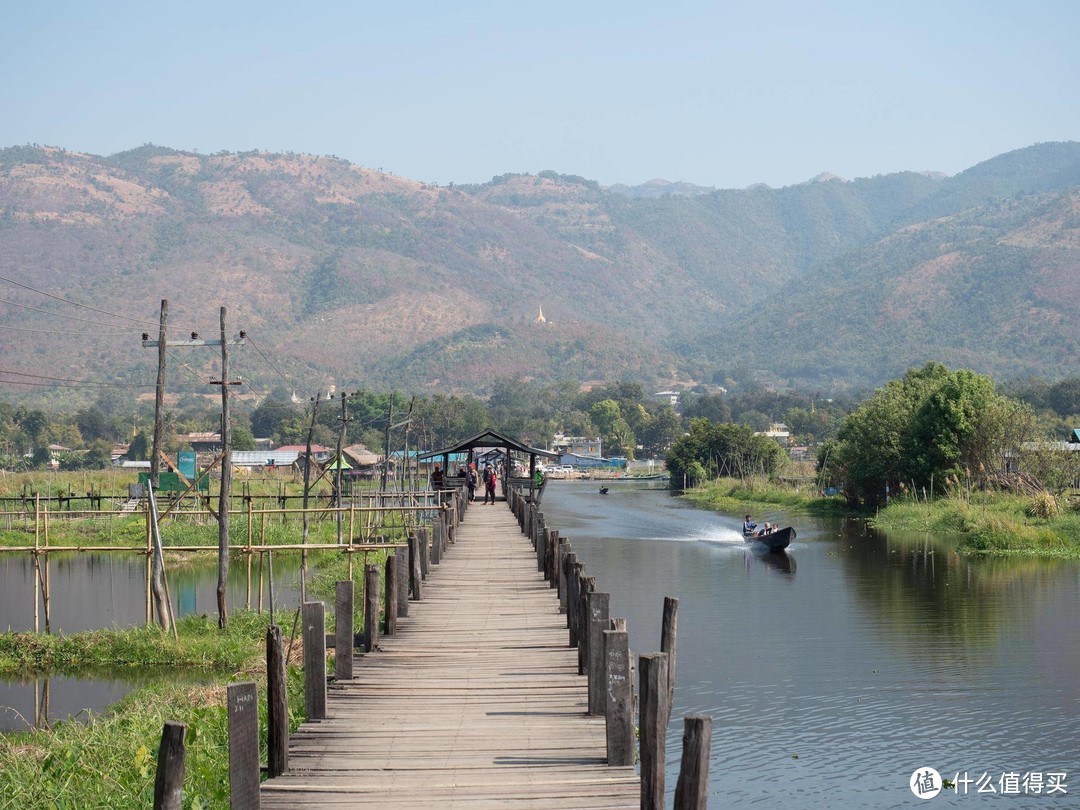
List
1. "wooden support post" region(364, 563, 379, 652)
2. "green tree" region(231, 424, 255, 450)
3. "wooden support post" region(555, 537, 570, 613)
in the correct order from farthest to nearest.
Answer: "green tree" region(231, 424, 255, 450) < "wooden support post" region(555, 537, 570, 613) < "wooden support post" region(364, 563, 379, 652)

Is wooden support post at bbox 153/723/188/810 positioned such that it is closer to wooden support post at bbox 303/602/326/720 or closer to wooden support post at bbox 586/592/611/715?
wooden support post at bbox 303/602/326/720

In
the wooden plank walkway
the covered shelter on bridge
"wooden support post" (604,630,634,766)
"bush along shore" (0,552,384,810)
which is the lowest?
"bush along shore" (0,552,384,810)

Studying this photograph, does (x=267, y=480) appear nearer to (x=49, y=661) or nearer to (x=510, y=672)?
(x=49, y=661)

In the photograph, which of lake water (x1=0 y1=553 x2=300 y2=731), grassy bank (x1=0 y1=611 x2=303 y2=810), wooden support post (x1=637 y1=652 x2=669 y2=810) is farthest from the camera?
lake water (x1=0 y1=553 x2=300 y2=731)

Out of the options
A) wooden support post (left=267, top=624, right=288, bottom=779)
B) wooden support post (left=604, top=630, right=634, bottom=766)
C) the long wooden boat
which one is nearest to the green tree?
the long wooden boat

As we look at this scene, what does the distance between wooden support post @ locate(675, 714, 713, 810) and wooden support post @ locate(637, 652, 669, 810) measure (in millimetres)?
1062

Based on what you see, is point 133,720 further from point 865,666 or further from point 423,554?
point 865,666

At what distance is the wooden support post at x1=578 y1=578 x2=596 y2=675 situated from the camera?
1295 centimetres

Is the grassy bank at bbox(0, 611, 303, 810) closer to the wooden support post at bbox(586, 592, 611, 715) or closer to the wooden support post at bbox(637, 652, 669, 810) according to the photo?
the wooden support post at bbox(586, 592, 611, 715)

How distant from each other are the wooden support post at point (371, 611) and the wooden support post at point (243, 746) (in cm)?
561

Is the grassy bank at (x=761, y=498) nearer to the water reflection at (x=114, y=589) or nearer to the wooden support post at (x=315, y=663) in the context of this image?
the water reflection at (x=114, y=589)

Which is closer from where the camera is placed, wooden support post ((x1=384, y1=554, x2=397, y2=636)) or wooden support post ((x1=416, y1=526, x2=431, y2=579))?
wooden support post ((x1=384, y1=554, x2=397, y2=636))

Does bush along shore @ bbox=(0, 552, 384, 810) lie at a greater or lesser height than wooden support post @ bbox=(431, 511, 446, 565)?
lesser

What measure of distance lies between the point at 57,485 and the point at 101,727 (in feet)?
176
